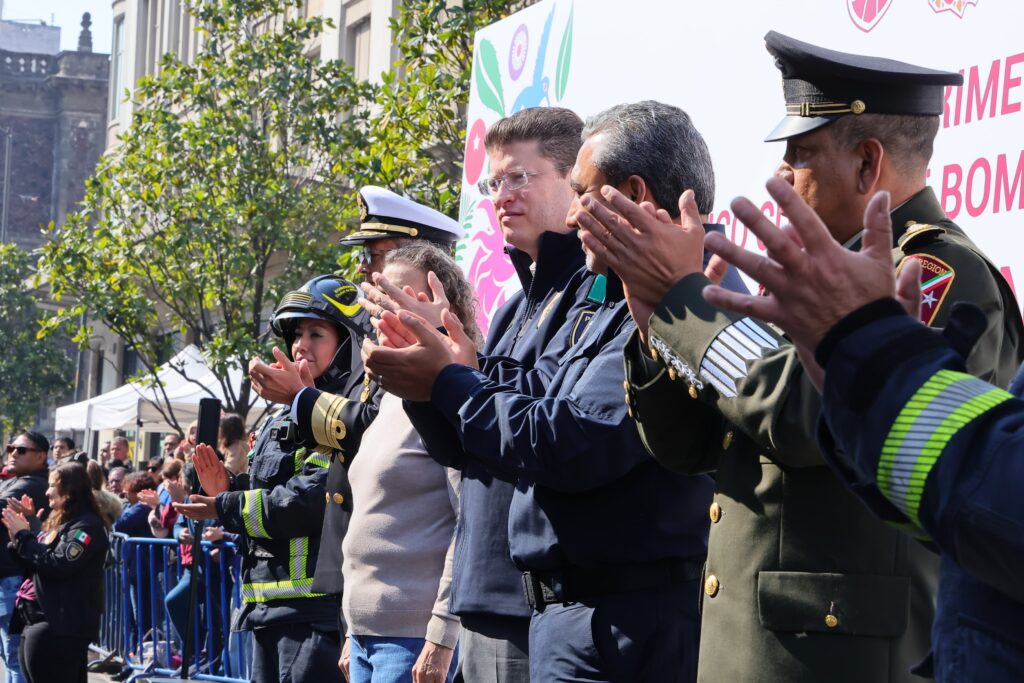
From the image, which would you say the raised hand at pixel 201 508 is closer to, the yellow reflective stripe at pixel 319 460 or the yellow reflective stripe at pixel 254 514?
the yellow reflective stripe at pixel 254 514

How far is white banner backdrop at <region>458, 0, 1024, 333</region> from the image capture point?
3316 millimetres

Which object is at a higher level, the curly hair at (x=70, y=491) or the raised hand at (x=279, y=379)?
the raised hand at (x=279, y=379)

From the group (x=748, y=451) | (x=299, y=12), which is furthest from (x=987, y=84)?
(x=299, y=12)

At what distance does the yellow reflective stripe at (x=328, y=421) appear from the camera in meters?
4.45

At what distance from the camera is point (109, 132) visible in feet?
128

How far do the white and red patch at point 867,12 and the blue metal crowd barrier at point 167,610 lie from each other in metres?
5.43

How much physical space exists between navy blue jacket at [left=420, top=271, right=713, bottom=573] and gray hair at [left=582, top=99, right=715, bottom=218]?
0.26m

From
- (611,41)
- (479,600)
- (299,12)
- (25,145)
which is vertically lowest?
(479,600)

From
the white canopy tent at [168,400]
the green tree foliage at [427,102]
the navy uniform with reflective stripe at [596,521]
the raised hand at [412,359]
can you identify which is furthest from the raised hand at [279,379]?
the white canopy tent at [168,400]

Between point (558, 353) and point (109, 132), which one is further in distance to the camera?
point (109, 132)

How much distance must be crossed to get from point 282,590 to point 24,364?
37392mm

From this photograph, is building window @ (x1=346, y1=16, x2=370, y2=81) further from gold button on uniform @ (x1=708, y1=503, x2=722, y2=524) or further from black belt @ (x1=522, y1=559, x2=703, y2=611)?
gold button on uniform @ (x1=708, y1=503, x2=722, y2=524)

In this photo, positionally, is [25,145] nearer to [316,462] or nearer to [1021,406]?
[316,462]

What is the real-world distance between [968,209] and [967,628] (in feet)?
6.85
